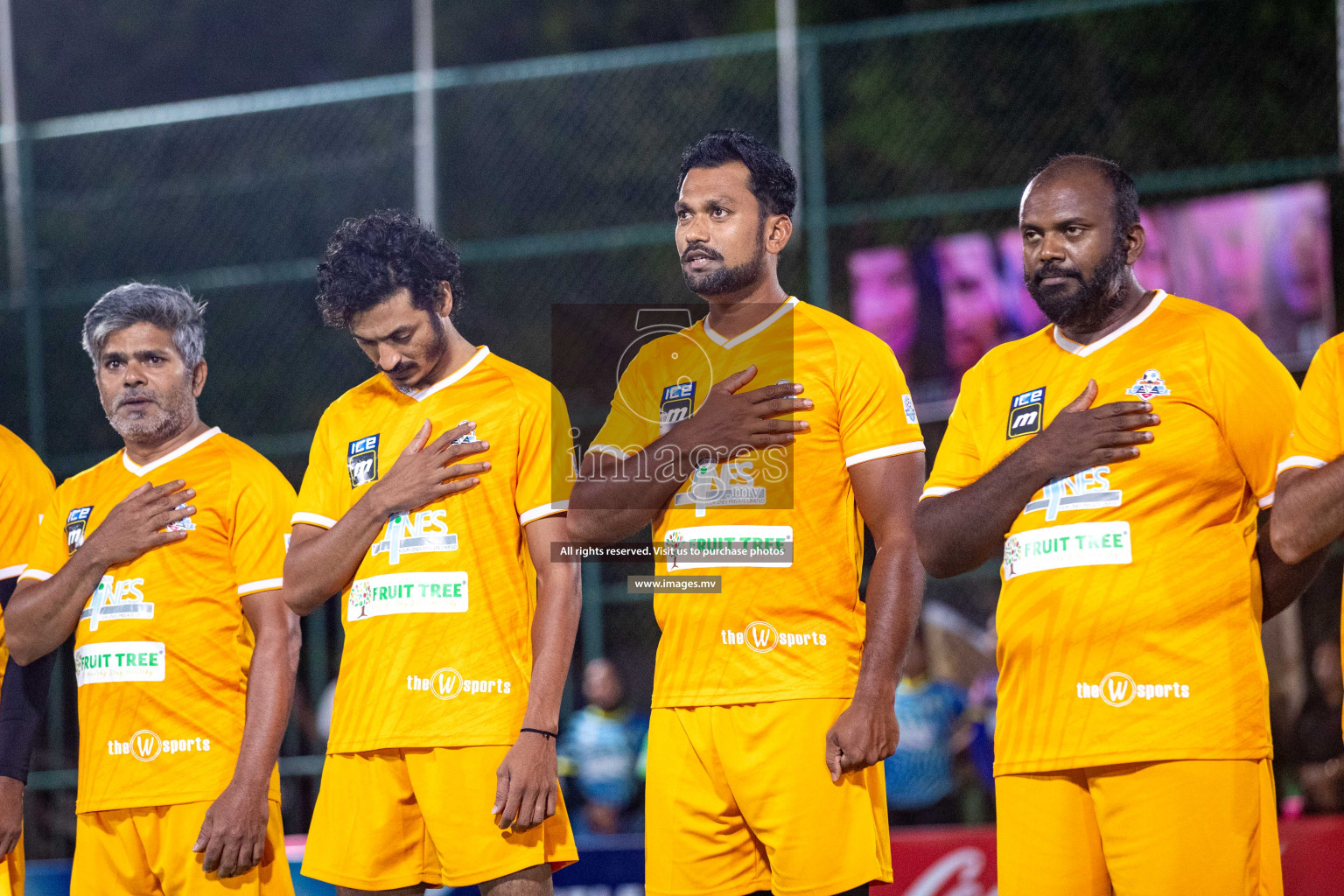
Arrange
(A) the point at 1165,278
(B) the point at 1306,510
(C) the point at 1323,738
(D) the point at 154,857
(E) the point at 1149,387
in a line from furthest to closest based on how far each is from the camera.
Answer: (A) the point at 1165,278 < (C) the point at 1323,738 < (D) the point at 154,857 < (E) the point at 1149,387 < (B) the point at 1306,510

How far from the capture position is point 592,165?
17.0m

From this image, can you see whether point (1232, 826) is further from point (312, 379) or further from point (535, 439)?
point (312, 379)

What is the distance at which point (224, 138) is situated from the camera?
19.6m

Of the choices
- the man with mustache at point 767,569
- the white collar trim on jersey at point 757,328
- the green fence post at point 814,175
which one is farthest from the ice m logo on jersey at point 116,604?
the green fence post at point 814,175

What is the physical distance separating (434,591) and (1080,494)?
173cm

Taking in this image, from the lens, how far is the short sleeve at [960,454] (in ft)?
13.9

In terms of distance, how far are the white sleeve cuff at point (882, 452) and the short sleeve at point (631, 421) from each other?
59 cm

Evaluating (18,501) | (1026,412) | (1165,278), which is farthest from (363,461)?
(1165,278)

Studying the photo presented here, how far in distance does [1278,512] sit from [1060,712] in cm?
69

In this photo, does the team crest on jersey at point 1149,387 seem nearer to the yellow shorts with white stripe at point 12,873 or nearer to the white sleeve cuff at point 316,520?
the white sleeve cuff at point 316,520

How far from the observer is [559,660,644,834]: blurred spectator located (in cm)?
941

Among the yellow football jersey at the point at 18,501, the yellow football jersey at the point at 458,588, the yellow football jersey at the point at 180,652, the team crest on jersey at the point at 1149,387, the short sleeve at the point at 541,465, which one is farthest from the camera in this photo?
the yellow football jersey at the point at 18,501

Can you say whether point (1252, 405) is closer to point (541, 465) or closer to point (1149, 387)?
point (1149, 387)

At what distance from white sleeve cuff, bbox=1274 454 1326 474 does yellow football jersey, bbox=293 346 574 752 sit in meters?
1.85
